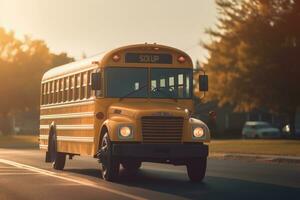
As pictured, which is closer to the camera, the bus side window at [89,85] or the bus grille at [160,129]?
the bus grille at [160,129]

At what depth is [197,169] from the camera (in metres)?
18.2

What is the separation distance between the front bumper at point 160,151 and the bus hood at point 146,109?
0.65 meters

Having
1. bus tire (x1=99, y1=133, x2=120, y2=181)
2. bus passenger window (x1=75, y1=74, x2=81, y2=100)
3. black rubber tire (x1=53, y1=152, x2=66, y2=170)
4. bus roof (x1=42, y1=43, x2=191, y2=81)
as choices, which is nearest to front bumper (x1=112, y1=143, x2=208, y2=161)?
bus tire (x1=99, y1=133, x2=120, y2=181)

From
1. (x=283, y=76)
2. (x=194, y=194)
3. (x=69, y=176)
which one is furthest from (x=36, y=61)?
(x=194, y=194)

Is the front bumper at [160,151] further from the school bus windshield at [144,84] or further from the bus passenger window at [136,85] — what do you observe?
the bus passenger window at [136,85]

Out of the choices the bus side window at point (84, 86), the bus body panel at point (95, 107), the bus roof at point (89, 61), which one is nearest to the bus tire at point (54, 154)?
the bus body panel at point (95, 107)

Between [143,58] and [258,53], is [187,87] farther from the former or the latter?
[258,53]

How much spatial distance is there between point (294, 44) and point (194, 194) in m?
29.7

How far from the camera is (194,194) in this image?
14766mm

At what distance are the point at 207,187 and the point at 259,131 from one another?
5312cm

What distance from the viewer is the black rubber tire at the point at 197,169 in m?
18.0

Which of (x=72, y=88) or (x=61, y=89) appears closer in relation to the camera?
(x=72, y=88)

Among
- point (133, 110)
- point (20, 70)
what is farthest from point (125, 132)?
point (20, 70)

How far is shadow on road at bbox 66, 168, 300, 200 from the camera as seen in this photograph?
14.6 meters
